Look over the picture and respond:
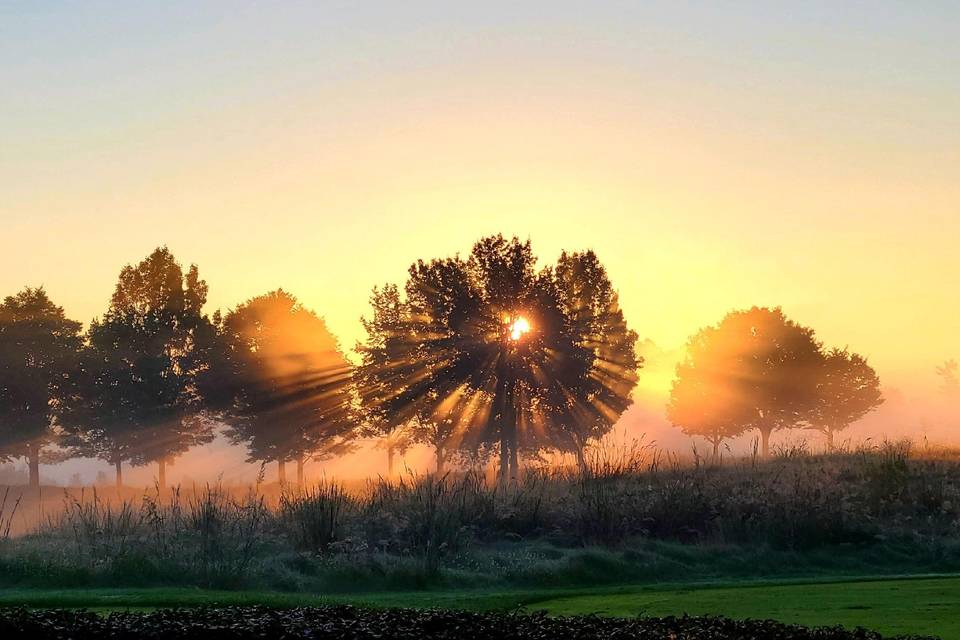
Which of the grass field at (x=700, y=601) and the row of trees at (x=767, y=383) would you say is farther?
the row of trees at (x=767, y=383)

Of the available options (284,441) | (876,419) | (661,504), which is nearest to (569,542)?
(661,504)

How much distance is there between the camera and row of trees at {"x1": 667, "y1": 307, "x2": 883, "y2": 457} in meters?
65.4

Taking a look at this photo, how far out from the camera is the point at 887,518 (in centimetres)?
2292

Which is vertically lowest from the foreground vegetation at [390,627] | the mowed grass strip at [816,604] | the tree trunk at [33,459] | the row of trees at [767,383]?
the mowed grass strip at [816,604]

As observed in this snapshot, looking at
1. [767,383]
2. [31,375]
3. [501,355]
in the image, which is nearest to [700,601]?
[501,355]

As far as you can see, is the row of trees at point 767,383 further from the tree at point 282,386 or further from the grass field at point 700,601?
the grass field at point 700,601

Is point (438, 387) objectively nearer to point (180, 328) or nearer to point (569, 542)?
point (180, 328)

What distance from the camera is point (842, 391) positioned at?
67.1 metres

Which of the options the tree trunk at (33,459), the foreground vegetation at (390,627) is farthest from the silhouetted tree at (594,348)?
the foreground vegetation at (390,627)

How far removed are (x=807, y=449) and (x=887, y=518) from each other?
10.0 metres

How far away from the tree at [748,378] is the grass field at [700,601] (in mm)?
50062

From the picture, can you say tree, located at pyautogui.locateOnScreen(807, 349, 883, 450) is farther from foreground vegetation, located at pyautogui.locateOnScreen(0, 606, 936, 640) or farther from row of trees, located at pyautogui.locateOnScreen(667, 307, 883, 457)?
foreground vegetation, located at pyautogui.locateOnScreen(0, 606, 936, 640)

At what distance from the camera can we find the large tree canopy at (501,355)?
44.2 meters

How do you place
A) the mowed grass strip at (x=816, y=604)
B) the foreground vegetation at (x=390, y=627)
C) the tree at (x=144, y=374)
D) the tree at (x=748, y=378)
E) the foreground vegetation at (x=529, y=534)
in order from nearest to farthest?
the foreground vegetation at (x=390, y=627) < the mowed grass strip at (x=816, y=604) < the foreground vegetation at (x=529, y=534) < the tree at (x=144, y=374) < the tree at (x=748, y=378)
